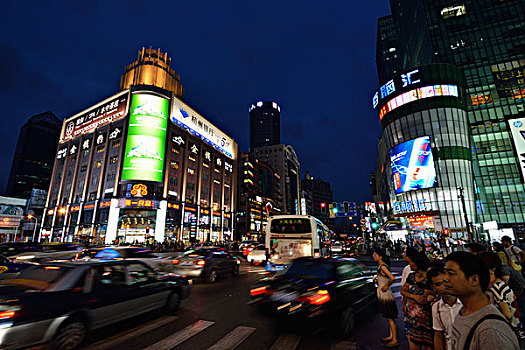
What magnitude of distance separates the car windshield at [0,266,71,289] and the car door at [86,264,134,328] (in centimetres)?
62

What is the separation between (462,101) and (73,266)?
233 feet

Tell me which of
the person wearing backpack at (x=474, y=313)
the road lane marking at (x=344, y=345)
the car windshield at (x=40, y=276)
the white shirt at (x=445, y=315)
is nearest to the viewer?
the person wearing backpack at (x=474, y=313)

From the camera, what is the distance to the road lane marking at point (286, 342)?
4.99 m

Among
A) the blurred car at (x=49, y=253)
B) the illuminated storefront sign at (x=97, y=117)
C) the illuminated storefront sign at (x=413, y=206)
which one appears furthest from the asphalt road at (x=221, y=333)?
the illuminated storefront sign at (x=97, y=117)

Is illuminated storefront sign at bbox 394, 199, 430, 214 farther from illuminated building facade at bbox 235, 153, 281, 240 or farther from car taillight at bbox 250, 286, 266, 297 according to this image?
car taillight at bbox 250, 286, 266, 297

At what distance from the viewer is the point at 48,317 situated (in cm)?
453

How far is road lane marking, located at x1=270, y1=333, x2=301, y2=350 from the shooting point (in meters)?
4.99

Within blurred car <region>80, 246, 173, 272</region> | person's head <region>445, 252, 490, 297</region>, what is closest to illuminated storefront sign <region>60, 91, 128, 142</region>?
blurred car <region>80, 246, 173, 272</region>

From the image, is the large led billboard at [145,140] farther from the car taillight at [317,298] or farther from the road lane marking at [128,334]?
the car taillight at [317,298]

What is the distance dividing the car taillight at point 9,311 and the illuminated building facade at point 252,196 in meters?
87.1

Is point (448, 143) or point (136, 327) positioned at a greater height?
point (448, 143)

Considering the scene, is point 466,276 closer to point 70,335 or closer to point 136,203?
point 70,335

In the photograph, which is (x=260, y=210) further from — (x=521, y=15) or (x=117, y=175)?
(x=521, y=15)

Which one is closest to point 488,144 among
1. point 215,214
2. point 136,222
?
point 215,214
